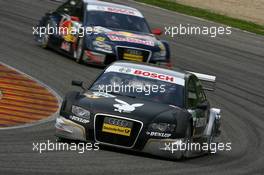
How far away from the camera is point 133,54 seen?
20.5 metres

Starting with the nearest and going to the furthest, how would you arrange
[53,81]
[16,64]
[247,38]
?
[53,81] → [16,64] → [247,38]

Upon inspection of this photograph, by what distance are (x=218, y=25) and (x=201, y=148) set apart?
18356 millimetres

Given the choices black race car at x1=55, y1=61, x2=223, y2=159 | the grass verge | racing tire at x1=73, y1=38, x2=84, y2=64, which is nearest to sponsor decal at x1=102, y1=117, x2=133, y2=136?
black race car at x1=55, y1=61, x2=223, y2=159

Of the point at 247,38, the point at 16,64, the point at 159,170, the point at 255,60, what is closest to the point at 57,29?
the point at 16,64

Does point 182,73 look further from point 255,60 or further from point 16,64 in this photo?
point 255,60

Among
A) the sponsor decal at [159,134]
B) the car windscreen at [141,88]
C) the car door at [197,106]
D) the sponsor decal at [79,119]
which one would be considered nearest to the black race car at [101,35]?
the car door at [197,106]

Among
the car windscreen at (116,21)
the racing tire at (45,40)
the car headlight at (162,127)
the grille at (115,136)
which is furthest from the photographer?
the racing tire at (45,40)

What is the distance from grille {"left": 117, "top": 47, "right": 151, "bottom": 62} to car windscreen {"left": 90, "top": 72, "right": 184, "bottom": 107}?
756cm

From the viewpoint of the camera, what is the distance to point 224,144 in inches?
594

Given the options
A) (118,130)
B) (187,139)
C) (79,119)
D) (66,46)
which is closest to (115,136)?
(118,130)

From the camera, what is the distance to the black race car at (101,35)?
67.8 feet

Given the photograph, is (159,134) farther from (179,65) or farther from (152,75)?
(179,65)

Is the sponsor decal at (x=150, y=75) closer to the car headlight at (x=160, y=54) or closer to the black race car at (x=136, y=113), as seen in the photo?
the black race car at (x=136, y=113)

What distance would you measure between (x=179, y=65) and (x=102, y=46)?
3.61 meters
